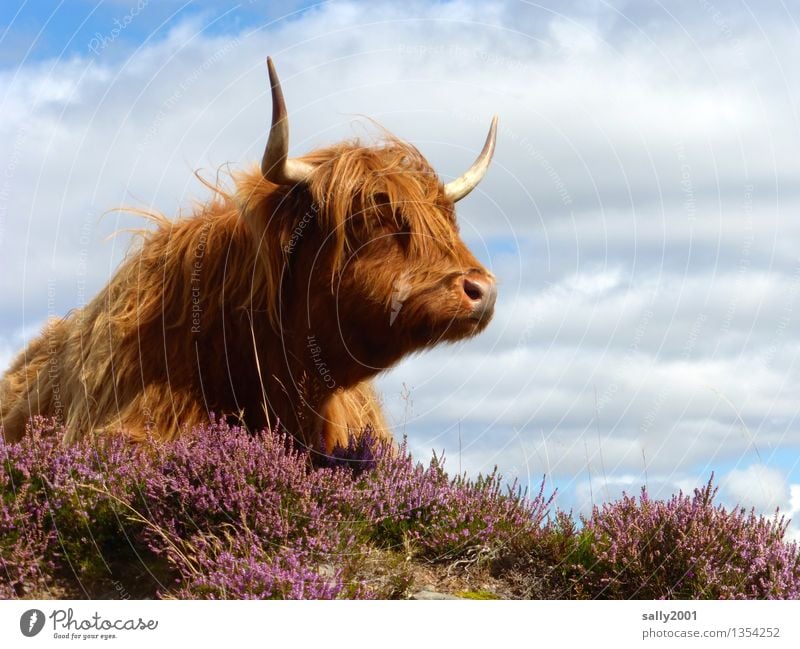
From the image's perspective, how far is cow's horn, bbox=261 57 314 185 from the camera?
613cm

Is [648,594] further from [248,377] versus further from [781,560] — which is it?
[248,377]

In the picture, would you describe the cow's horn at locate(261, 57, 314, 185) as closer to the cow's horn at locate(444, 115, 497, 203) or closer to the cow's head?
the cow's head

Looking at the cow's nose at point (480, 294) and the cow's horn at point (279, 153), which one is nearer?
the cow's horn at point (279, 153)

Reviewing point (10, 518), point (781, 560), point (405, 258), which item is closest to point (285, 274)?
point (405, 258)

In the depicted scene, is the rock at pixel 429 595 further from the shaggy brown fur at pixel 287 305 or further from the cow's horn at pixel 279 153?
the cow's horn at pixel 279 153

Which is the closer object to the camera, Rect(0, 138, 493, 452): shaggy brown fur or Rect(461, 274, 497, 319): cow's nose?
Rect(461, 274, 497, 319): cow's nose

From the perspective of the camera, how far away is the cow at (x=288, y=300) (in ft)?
21.7

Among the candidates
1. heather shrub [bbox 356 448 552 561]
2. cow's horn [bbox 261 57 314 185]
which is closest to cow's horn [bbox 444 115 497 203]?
cow's horn [bbox 261 57 314 185]

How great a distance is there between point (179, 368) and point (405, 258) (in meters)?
1.64

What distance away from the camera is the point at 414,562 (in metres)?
6.31

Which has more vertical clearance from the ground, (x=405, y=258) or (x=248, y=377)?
(x=405, y=258)

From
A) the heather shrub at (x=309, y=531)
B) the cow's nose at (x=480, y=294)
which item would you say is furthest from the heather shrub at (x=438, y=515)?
the cow's nose at (x=480, y=294)

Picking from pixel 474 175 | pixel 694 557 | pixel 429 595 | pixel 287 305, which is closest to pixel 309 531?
pixel 429 595

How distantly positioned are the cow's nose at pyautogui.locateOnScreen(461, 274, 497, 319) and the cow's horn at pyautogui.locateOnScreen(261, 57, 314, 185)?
4.21ft
